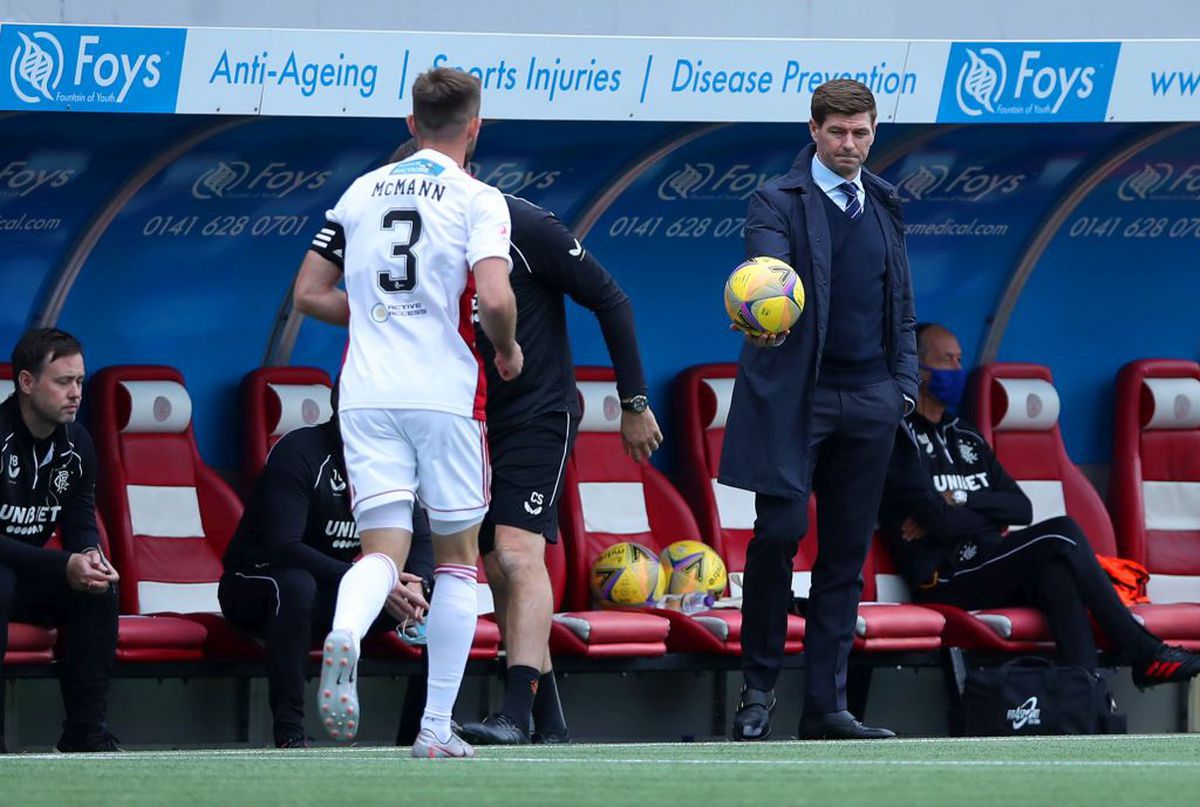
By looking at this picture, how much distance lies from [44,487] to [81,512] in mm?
130

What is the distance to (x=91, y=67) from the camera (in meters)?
6.97

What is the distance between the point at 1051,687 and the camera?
775 centimetres

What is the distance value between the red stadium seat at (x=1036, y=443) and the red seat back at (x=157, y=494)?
2.85 m

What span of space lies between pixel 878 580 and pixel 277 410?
217cm

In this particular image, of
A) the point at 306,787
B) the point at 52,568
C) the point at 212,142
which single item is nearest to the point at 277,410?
the point at 212,142

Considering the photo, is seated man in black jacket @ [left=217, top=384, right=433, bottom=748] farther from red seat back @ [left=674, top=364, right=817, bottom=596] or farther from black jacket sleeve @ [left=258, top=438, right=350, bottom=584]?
red seat back @ [left=674, top=364, right=817, bottom=596]

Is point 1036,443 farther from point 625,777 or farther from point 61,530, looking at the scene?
point 625,777

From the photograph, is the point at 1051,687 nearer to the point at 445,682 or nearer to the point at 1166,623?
the point at 1166,623

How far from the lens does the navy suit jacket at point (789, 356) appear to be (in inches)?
256

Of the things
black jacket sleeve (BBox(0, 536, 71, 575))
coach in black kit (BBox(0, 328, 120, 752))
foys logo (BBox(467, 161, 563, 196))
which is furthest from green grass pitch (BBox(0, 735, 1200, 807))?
foys logo (BBox(467, 161, 563, 196))

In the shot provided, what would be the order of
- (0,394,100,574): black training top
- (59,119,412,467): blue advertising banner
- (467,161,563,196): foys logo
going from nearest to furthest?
(0,394,100,574): black training top
(59,119,412,467): blue advertising banner
(467,161,563,196): foys logo

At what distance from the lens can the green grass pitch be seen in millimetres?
4129

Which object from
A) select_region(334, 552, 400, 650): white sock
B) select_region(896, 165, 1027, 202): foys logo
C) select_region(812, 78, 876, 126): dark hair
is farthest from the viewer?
select_region(896, 165, 1027, 202): foys logo

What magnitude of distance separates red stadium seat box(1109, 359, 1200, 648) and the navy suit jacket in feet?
9.89
